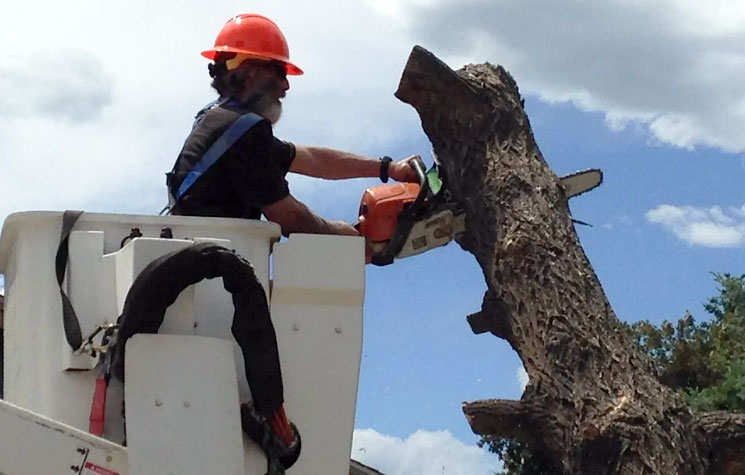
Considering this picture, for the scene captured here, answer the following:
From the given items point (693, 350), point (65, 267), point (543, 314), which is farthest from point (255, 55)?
point (693, 350)

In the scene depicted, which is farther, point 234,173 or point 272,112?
point 272,112

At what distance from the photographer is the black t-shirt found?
10.1ft

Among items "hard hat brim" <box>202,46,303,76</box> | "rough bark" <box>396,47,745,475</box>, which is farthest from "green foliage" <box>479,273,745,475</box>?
"hard hat brim" <box>202,46,303,76</box>

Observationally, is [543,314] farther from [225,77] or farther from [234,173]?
[234,173]

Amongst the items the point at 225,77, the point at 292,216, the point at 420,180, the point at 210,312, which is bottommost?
the point at 210,312

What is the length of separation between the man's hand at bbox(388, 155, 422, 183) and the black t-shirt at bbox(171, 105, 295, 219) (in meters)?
0.83

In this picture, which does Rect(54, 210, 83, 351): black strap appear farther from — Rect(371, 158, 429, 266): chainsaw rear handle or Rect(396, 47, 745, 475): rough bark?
Rect(396, 47, 745, 475): rough bark

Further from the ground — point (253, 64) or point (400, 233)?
point (253, 64)

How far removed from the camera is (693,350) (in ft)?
48.4

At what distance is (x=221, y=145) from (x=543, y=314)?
89.2 inches

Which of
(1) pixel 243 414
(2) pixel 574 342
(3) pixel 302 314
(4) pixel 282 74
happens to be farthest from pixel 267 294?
(2) pixel 574 342

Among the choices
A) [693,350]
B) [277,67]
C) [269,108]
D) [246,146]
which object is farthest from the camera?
[693,350]

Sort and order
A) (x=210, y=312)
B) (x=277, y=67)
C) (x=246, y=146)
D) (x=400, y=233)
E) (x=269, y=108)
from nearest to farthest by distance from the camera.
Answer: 1. (x=210, y=312)
2. (x=246, y=146)
3. (x=269, y=108)
4. (x=277, y=67)
5. (x=400, y=233)

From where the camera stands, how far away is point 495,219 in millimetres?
5094
